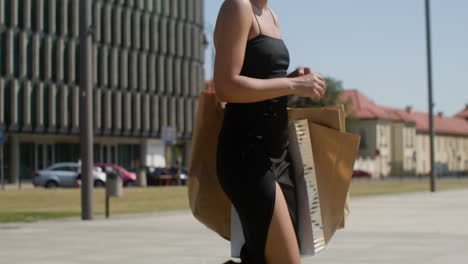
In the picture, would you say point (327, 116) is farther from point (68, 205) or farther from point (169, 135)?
point (169, 135)

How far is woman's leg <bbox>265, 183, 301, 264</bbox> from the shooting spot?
10.2 feet

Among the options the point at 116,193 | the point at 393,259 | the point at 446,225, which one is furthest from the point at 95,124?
the point at 393,259

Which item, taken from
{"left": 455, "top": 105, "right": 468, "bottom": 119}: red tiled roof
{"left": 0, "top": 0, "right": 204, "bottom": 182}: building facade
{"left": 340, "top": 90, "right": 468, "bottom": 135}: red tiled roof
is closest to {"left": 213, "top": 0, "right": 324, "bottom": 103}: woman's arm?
{"left": 0, "top": 0, "right": 204, "bottom": 182}: building facade

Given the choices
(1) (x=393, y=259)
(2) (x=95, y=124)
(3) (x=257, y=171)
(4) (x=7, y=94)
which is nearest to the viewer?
(3) (x=257, y=171)

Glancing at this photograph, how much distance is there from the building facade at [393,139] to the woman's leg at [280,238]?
92866 millimetres

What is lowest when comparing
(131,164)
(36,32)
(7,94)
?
(131,164)

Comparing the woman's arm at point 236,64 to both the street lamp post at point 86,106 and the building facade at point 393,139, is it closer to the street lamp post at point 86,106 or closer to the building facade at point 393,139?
the street lamp post at point 86,106

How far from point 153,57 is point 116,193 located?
186ft

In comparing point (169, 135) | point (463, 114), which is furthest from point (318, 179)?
point (463, 114)

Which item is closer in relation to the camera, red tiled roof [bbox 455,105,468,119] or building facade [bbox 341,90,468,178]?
building facade [bbox 341,90,468,178]

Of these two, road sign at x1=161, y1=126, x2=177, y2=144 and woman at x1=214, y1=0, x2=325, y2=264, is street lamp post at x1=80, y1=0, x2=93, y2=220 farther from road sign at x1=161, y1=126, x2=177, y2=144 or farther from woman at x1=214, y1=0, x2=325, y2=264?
road sign at x1=161, y1=126, x2=177, y2=144

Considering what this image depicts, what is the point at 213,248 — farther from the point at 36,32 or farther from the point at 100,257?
→ the point at 36,32

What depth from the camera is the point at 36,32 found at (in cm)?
6091

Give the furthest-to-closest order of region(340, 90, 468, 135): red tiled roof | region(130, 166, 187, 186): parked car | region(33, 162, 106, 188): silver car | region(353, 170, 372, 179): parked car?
region(340, 90, 468, 135): red tiled roof < region(353, 170, 372, 179): parked car < region(130, 166, 187, 186): parked car < region(33, 162, 106, 188): silver car
